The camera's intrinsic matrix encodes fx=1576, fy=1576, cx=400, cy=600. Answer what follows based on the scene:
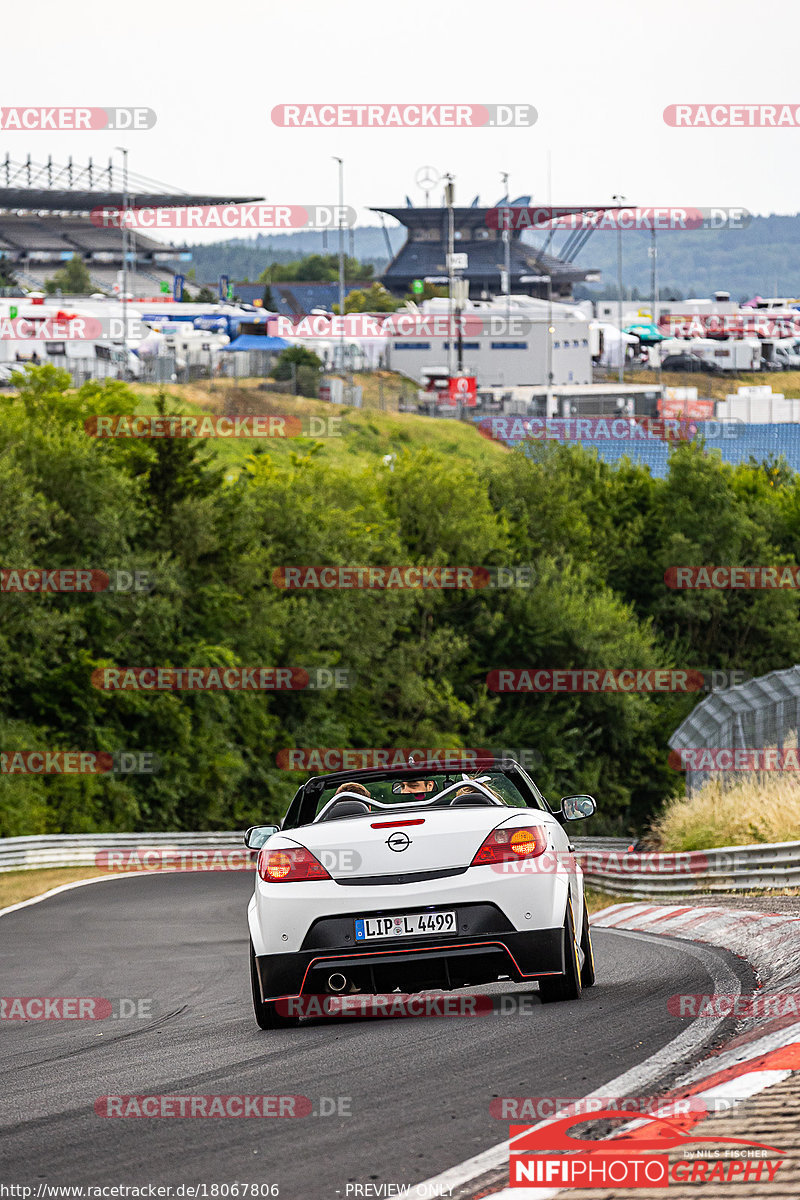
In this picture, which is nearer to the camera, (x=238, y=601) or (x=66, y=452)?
(x=66, y=452)

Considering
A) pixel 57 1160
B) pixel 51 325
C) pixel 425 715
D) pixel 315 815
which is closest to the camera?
pixel 57 1160

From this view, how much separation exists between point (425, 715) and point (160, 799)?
12600mm

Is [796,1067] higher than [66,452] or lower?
lower

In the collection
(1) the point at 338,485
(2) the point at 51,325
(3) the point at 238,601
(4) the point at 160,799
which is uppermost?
(2) the point at 51,325

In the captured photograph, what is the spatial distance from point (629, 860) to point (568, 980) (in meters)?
13.6

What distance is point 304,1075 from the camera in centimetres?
617

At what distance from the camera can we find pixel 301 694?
1873 inches

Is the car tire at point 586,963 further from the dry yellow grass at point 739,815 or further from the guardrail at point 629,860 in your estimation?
the dry yellow grass at point 739,815

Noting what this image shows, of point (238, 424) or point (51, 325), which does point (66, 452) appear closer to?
point (238, 424)

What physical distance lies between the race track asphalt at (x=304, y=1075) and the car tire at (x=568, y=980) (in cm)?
8

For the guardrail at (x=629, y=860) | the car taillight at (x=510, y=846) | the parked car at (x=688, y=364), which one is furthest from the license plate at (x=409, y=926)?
the parked car at (x=688, y=364)

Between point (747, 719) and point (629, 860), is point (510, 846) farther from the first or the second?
point (747, 719)

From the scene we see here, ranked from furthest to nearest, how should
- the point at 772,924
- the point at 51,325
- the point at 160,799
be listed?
the point at 51,325 → the point at 160,799 → the point at 772,924

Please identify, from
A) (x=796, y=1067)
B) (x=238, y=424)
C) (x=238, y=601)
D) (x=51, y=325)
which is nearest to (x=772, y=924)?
(x=796, y=1067)
